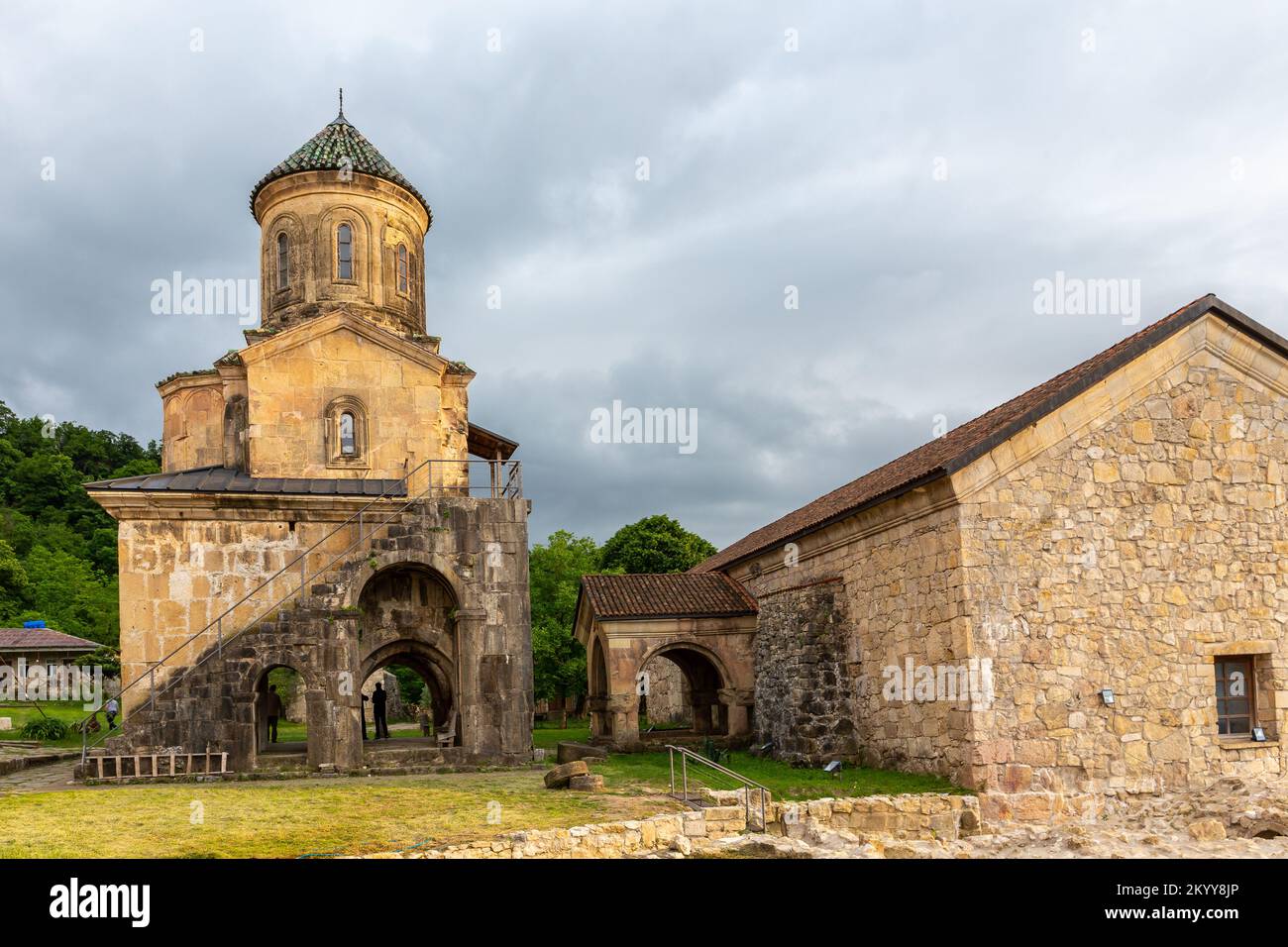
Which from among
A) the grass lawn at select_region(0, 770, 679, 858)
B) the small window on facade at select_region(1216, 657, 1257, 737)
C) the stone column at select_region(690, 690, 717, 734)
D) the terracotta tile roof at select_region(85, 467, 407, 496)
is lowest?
the stone column at select_region(690, 690, 717, 734)

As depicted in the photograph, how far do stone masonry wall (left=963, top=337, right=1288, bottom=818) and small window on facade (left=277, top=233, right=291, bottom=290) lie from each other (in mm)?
16524

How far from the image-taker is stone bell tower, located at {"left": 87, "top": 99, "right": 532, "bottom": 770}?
17.5 metres

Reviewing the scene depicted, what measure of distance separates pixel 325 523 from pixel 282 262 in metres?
7.21

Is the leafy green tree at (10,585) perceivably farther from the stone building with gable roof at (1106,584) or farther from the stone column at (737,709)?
the stone building with gable roof at (1106,584)

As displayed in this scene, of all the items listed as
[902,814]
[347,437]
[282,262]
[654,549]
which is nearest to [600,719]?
[347,437]

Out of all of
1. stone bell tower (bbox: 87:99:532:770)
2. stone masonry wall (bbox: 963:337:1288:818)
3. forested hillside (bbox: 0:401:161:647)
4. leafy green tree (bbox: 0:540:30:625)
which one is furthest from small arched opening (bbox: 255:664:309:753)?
leafy green tree (bbox: 0:540:30:625)

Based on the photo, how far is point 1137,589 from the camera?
14664 millimetres

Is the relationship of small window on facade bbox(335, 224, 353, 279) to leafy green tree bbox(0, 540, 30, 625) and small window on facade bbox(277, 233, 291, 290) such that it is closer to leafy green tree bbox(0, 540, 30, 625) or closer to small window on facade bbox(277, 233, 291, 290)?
small window on facade bbox(277, 233, 291, 290)

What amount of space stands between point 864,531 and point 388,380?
10706mm

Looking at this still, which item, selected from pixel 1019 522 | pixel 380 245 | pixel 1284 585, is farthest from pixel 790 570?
pixel 380 245

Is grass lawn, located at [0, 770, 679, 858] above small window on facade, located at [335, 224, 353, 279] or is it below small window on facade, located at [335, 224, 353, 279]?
below

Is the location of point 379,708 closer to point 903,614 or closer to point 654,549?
point 903,614

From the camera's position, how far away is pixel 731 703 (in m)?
22.4
